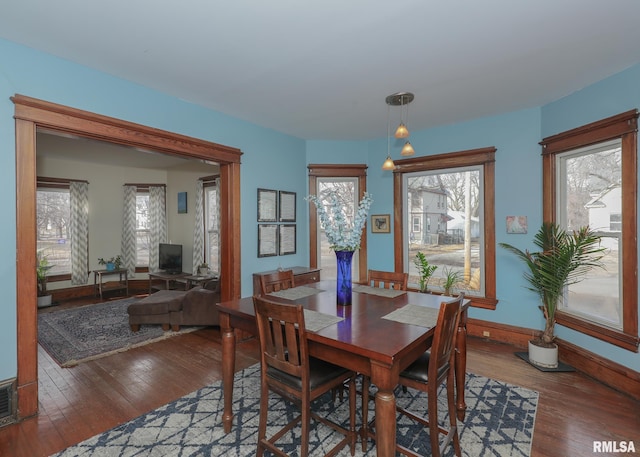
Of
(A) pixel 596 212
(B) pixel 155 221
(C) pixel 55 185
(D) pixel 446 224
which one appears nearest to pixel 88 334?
(B) pixel 155 221

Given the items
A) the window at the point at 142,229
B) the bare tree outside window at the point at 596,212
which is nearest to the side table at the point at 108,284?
the window at the point at 142,229

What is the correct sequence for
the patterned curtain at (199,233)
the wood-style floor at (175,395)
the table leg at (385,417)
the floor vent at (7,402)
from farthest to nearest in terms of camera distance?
1. the patterned curtain at (199,233)
2. the floor vent at (7,402)
3. the wood-style floor at (175,395)
4. the table leg at (385,417)

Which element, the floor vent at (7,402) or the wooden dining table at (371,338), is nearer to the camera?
the wooden dining table at (371,338)

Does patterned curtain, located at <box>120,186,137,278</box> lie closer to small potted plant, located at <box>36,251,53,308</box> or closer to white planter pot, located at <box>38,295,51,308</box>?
small potted plant, located at <box>36,251,53,308</box>

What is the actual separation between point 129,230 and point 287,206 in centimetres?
431

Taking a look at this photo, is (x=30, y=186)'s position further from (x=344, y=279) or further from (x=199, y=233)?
(x=199, y=233)

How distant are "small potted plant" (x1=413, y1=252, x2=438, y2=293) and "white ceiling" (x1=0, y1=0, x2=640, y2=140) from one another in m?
2.02

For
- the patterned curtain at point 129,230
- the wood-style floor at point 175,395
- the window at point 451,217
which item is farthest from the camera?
the patterned curtain at point 129,230

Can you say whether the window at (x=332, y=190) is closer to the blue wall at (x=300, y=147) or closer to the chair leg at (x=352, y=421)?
the blue wall at (x=300, y=147)

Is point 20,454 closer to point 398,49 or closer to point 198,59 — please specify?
point 198,59

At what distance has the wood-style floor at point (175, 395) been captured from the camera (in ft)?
6.96

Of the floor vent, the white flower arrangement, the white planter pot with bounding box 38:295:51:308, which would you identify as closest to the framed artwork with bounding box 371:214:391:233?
the white flower arrangement

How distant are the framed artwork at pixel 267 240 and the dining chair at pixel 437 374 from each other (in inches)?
102

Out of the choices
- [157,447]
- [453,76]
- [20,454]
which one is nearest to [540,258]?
[453,76]
